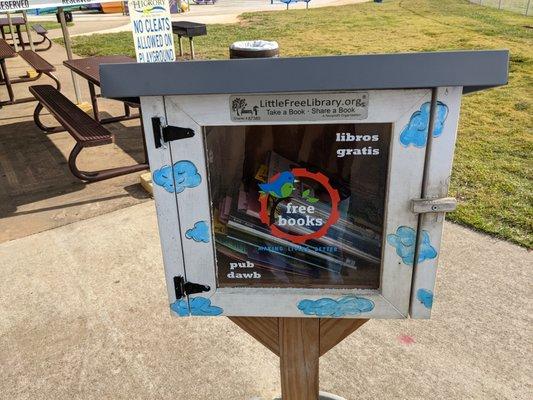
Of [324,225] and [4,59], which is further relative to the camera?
[4,59]

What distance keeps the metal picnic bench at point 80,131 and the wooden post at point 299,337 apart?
2969 mm

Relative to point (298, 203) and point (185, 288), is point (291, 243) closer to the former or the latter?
point (298, 203)

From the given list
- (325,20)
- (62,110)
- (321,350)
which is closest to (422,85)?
(321,350)

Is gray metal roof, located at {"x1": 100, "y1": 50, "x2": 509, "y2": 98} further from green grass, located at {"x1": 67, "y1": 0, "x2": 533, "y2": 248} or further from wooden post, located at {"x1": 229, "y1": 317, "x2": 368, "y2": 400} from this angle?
green grass, located at {"x1": 67, "y1": 0, "x2": 533, "y2": 248}

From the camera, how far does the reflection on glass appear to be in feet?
4.54

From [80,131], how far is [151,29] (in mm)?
1122

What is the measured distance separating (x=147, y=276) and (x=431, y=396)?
1876 millimetres

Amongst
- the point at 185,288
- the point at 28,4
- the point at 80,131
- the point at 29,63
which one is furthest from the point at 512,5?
the point at 185,288

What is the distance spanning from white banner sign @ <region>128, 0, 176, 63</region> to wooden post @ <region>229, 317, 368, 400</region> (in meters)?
3.28

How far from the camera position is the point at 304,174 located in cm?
144

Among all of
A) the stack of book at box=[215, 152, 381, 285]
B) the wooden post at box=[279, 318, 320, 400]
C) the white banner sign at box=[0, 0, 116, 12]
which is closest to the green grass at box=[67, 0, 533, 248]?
the wooden post at box=[279, 318, 320, 400]

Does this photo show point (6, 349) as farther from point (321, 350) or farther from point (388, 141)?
point (388, 141)

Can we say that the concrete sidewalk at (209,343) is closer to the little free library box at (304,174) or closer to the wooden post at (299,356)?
the wooden post at (299,356)

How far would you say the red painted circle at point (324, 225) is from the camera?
1.44 metres
